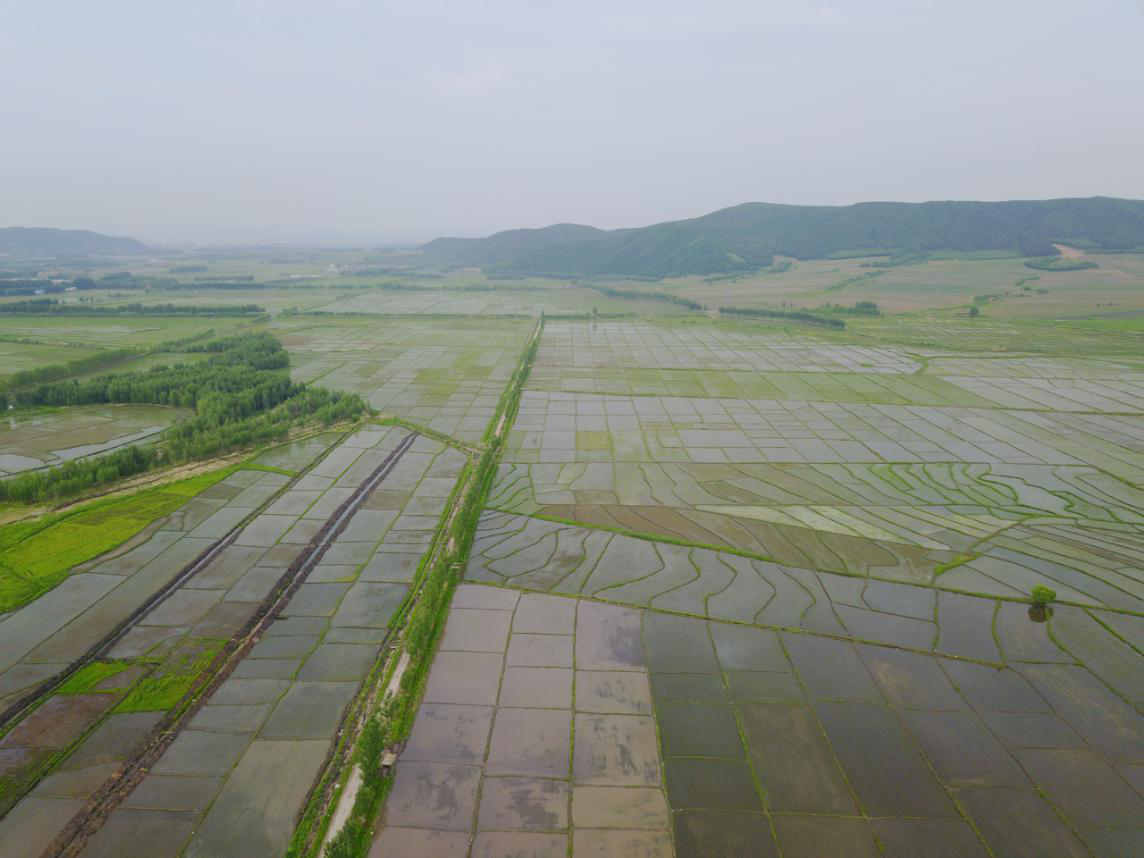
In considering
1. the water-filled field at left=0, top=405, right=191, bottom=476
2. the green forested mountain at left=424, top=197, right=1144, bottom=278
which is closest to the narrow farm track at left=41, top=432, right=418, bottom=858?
the water-filled field at left=0, top=405, right=191, bottom=476

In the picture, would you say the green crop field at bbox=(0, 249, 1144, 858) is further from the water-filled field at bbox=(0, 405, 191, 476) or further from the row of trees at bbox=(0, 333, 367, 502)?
the row of trees at bbox=(0, 333, 367, 502)

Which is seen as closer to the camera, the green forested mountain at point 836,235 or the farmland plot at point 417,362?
the farmland plot at point 417,362

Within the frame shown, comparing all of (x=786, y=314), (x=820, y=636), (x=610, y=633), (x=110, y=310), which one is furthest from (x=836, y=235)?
(x=610, y=633)

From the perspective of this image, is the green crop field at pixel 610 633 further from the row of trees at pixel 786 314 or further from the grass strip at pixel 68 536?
the row of trees at pixel 786 314

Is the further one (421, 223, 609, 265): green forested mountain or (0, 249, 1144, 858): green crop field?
(421, 223, 609, 265): green forested mountain

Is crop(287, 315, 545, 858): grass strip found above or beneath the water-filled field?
A: beneath

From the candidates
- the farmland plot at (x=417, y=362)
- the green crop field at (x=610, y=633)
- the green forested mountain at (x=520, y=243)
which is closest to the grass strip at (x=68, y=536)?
the green crop field at (x=610, y=633)
